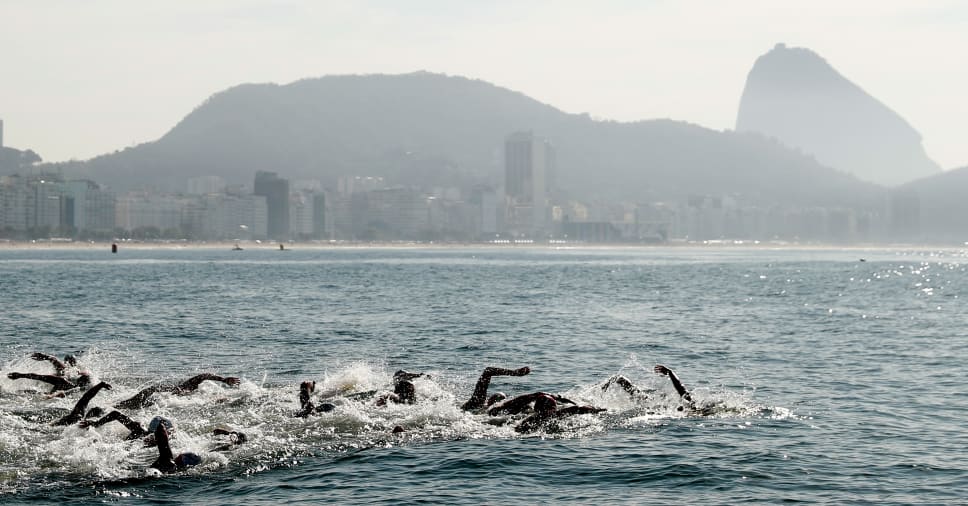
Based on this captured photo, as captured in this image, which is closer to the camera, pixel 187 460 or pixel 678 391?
pixel 187 460

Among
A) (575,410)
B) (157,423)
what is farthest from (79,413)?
(575,410)

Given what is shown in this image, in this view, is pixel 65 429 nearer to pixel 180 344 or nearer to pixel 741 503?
pixel 741 503

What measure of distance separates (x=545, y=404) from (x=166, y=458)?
11.0 metres

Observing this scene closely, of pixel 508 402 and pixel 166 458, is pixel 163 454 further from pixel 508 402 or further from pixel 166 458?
pixel 508 402

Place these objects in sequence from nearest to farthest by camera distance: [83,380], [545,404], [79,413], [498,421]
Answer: [79,413] → [498,421] → [545,404] → [83,380]

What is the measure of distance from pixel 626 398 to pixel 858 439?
7.87 metres

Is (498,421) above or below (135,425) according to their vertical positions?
below

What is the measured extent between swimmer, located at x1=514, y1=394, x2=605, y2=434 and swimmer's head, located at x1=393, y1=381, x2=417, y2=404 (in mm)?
4042

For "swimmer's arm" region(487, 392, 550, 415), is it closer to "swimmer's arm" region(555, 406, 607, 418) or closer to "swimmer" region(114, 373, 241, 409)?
"swimmer's arm" region(555, 406, 607, 418)

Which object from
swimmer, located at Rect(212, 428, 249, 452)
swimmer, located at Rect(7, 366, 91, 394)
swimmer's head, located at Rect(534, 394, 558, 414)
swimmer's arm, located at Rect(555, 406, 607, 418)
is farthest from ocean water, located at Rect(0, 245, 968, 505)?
swimmer's head, located at Rect(534, 394, 558, 414)

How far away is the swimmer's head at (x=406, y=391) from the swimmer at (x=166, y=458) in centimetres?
907

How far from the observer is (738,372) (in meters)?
44.7

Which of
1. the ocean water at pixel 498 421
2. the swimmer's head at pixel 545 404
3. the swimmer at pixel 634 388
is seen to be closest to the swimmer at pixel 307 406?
the ocean water at pixel 498 421

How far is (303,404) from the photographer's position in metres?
30.9
